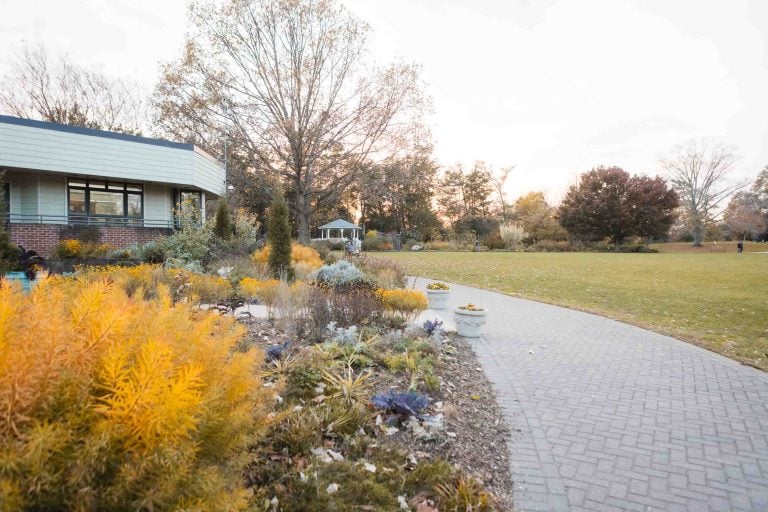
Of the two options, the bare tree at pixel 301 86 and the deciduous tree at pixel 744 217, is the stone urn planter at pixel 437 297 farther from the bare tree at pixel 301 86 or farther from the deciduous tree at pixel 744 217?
the deciduous tree at pixel 744 217

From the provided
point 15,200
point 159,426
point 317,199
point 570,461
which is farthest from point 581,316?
point 15,200

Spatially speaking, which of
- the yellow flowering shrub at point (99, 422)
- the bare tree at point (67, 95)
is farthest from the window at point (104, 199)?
the yellow flowering shrub at point (99, 422)

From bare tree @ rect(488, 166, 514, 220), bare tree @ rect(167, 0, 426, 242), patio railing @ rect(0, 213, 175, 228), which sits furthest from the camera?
bare tree @ rect(488, 166, 514, 220)

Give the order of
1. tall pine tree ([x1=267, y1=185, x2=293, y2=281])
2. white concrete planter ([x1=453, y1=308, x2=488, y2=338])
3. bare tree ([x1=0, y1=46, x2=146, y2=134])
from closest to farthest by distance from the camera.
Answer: white concrete planter ([x1=453, y1=308, x2=488, y2=338]) → tall pine tree ([x1=267, y1=185, x2=293, y2=281]) → bare tree ([x1=0, y1=46, x2=146, y2=134])

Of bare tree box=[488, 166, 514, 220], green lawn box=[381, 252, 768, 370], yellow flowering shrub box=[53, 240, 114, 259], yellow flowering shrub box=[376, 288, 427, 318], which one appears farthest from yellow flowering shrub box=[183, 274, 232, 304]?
bare tree box=[488, 166, 514, 220]

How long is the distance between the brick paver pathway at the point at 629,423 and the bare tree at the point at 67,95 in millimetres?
32645

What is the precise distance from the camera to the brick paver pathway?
2.78 meters

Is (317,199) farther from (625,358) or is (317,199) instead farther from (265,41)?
(625,358)

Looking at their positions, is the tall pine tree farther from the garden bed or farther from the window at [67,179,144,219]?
the window at [67,179,144,219]

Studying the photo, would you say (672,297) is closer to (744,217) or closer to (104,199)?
(104,199)

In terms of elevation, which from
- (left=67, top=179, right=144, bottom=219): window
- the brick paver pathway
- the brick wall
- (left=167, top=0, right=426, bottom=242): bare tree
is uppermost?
(left=167, top=0, right=426, bottom=242): bare tree

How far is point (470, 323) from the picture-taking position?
6684 millimetres

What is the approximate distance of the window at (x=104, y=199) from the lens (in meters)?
17.1

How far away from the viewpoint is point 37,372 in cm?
112
